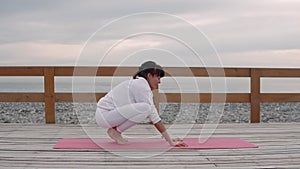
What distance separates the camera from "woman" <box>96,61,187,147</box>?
168 inches

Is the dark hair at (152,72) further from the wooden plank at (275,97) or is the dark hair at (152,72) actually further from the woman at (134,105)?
the wooden plank at (275,97)

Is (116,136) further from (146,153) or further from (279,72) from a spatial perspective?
(279,72)

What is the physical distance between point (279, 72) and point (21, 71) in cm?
380

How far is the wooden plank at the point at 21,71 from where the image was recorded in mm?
6520

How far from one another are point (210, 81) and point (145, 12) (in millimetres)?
2731

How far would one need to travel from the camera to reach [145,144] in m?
4.55

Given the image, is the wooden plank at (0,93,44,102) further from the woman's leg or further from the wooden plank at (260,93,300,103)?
the wooden plank at (260,93,300,103)

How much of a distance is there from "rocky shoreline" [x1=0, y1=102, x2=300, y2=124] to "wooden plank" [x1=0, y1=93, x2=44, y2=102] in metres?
0.57

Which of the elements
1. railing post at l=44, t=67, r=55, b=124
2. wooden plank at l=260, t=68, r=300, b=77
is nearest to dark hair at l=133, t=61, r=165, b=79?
railing post at l=44, t=67, r=55, b=124

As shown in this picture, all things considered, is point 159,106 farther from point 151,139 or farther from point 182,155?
point 182,155

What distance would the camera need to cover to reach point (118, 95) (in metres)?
4.45

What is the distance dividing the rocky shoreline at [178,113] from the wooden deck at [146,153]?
14.5 inches

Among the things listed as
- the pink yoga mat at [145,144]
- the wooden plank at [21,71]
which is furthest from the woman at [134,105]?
the wooden plank at [21,71]

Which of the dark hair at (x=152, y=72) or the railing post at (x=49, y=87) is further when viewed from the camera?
the railing post at (x=49, y=87)
